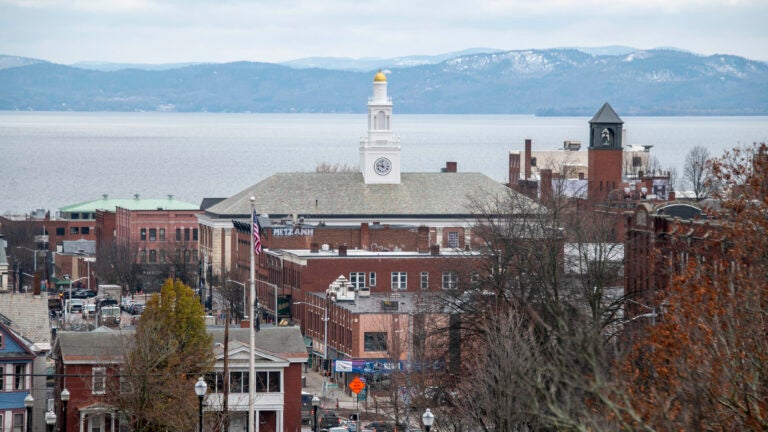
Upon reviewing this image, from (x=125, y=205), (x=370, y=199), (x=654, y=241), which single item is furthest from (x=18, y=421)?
(x=125, y=205)

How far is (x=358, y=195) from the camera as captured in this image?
127 m

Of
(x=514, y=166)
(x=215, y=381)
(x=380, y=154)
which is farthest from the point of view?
(x=514, y=166)

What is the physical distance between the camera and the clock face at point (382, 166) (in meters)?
130

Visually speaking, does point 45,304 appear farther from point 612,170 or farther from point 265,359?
point 612,170

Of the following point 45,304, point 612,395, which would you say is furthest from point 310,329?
point 612,395

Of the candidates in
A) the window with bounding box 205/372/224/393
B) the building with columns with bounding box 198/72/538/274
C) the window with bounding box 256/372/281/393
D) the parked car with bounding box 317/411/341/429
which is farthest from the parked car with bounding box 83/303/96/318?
the window with bounding box 205/372/224/393

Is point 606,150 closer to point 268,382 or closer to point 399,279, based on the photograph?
point 399,279

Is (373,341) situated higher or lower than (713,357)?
lower

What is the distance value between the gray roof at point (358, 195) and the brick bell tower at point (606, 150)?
703 centimetres

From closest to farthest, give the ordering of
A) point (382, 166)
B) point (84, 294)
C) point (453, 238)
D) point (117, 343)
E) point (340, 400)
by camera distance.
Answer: point (117, 343)
point (340, 400)
point (84, 294)
point (453, 238)
point (382, 166)

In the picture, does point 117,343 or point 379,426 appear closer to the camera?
point 117,343

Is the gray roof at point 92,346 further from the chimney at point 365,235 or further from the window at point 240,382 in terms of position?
the chimney at point 365,235

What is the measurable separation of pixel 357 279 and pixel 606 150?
3955 cm

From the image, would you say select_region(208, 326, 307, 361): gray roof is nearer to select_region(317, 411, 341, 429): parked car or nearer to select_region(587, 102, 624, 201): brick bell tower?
select_region(317, 411, 341, 429): parked car
